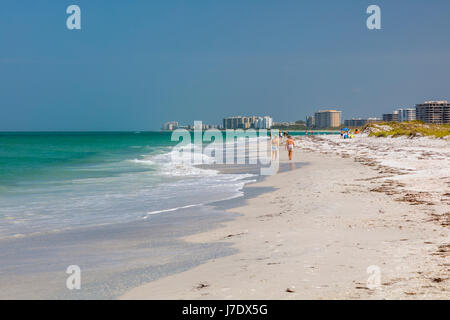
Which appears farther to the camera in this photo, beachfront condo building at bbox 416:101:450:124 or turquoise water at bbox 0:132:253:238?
beachfront condo building at bbox 416:101:450:124

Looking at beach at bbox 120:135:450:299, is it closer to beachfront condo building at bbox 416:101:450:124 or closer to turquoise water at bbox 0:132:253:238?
turquoise water at bbox 0:132:253:238

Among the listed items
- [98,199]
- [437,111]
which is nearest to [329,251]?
[98,199]

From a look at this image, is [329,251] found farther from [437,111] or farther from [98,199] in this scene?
[437,111]

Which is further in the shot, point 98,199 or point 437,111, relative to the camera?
point 437,111

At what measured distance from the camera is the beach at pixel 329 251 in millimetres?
4191

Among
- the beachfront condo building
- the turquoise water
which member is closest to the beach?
the turquoise water

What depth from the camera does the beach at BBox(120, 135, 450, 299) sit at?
13.8 ft

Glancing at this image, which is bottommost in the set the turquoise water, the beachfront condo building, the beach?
the turquoise water

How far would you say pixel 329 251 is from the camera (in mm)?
5648

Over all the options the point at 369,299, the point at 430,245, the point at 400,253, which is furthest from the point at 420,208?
the point at 369,299

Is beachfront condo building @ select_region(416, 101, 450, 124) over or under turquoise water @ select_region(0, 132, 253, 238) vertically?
over

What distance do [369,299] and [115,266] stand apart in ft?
11.3

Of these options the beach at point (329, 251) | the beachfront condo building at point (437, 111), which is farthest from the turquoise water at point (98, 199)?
the beachfront condo building at point (437, 111)
